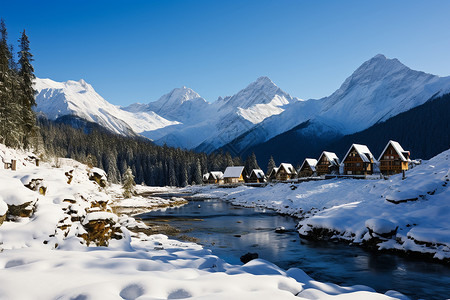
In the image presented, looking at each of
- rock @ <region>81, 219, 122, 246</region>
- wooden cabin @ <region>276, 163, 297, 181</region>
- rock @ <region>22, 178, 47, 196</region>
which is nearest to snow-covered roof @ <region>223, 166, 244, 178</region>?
wooden cabin @ <region>276, 163, 297, 181</region>

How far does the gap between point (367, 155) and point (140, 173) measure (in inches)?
4084

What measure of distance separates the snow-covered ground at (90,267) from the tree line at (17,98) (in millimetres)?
22610

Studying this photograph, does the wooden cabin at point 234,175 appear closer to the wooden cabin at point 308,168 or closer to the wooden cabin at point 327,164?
the wooden cabin at point 308,168

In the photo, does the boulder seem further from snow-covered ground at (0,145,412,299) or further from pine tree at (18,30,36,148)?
pine tree at (18,30,36,148)

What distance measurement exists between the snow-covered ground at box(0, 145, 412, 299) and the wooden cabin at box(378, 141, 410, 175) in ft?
195

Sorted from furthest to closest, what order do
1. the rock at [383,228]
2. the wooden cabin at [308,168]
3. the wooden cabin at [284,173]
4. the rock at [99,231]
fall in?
1. the wooden cabin at [284,173]
2. the wooden cabin at [308,168]
3. the rock at [383,228]
4. the rock at [99,231]

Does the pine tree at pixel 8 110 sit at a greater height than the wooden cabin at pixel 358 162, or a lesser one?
greater

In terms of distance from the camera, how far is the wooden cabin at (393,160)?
205 ft

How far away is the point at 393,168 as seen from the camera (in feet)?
208

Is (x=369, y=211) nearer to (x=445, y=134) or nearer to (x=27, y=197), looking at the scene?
(x=27, y=197)

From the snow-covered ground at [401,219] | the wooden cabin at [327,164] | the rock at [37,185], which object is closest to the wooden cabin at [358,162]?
the wooden cabin at [327,164]

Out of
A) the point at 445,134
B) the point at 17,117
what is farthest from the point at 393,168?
the point at 445,134

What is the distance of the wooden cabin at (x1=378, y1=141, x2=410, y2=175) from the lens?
6241 cm

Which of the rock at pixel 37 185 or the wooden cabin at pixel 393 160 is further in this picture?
the wooden cabin at pixel 393 160
